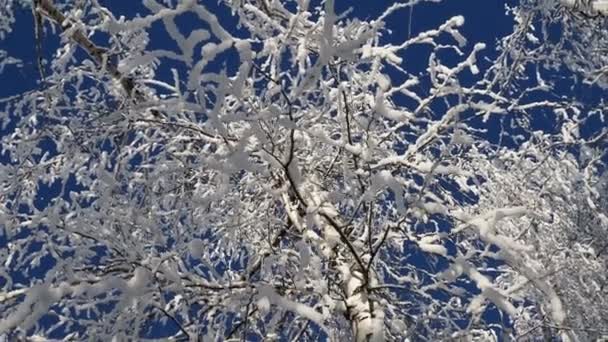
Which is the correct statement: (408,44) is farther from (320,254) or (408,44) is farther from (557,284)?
(557,284)

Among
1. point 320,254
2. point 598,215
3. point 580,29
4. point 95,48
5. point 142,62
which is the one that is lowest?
point 320,254

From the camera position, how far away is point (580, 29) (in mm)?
3920

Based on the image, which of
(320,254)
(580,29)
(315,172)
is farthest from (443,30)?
(320,254)

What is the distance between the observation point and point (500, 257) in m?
2.37

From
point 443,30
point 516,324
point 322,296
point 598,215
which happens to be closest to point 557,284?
point 598,215

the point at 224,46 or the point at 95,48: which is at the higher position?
the point at 95,48

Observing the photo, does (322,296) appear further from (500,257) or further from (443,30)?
(443,30)

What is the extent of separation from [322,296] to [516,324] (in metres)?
5.68

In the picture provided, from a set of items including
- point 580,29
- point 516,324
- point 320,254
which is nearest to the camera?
point 320,254

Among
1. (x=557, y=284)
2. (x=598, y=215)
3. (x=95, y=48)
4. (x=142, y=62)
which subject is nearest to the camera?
(x=142, y=62)

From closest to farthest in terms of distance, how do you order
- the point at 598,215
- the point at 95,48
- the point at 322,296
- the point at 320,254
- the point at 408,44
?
the point at 322,296
the point at 320,254
the point at 408,44
the point at 95,48
the point at 598,215

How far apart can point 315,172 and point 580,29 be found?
1840 mm

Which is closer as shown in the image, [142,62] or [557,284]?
[142,62]

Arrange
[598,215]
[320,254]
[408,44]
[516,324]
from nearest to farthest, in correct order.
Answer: [320,254] < [408,44] < [598,215] < [516,324]
